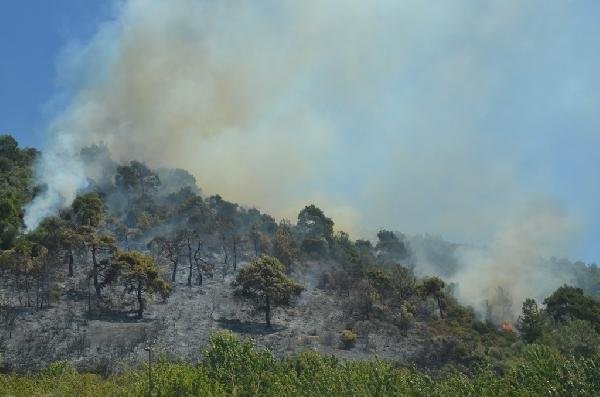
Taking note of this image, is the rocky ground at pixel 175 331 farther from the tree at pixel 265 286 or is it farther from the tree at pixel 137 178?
the tree at pixel 137 178

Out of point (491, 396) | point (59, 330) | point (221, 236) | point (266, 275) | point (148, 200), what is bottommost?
point (491, 396)

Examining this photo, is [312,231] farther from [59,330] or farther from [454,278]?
[59,330]

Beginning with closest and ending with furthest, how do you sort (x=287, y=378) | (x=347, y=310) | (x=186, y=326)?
(x=287, y=378) → (x=186, y=326) → (x=347, y=310)

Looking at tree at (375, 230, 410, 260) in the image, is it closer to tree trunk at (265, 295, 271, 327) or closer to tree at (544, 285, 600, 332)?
tree at (544, 285, 600, 332)

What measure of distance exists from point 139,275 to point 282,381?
38071 mm

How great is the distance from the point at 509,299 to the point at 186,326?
98635 millimetres

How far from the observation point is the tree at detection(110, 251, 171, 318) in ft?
276

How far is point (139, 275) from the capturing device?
8381 centimetres

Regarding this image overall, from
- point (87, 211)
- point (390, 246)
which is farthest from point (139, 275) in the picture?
point (390, 246)

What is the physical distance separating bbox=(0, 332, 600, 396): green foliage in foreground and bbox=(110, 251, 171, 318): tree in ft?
81.9

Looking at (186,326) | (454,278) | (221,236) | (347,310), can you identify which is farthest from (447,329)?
(454,278)

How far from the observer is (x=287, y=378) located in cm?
5147

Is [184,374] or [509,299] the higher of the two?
[509,299]

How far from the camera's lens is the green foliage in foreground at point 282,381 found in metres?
47.6
